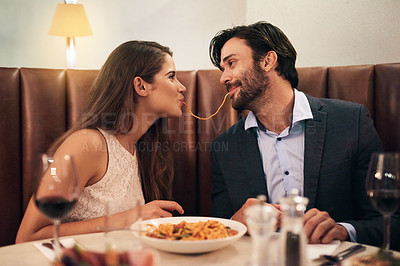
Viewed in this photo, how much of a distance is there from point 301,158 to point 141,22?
2.39 m

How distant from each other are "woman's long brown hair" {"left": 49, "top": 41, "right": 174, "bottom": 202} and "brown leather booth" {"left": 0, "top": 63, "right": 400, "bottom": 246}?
12 centimetres

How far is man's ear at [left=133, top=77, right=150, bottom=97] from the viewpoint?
1929mm

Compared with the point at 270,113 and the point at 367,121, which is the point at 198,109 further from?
the point at 367,121

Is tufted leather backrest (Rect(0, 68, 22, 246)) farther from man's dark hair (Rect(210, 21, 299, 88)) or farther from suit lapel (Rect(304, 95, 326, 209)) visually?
suit lapel (Rect(304, 95, 326, 209))

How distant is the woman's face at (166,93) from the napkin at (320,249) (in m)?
1.07

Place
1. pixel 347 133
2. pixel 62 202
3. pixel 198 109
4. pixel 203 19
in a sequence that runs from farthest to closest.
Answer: pixel 203 19
pixel 198 109
pixel 347 133
pixel 62 202

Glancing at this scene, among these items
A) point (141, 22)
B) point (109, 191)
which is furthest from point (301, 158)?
point (141, 22)

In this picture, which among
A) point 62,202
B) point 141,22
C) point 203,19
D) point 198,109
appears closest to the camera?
point 62,202

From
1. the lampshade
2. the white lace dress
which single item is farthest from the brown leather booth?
the lampshade

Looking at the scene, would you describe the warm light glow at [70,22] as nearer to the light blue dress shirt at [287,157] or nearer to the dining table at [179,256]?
the light blue dress shirt at [287,157]

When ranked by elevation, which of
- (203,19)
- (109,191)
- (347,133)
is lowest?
(109,191)

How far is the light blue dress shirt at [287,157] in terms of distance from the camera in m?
1.80

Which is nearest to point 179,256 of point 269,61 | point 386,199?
point 386,199

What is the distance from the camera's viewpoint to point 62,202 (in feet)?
3.06
